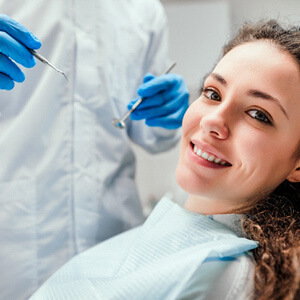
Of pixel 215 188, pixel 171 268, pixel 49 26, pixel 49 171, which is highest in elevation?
pixel 49 26

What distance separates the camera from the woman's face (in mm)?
889

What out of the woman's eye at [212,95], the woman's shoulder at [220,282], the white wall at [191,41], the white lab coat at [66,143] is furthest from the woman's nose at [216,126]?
the white wall at [191,41]

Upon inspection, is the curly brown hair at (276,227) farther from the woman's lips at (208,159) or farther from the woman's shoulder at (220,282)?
the woman's lips at (208,159)

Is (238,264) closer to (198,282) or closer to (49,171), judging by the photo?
(198,282)

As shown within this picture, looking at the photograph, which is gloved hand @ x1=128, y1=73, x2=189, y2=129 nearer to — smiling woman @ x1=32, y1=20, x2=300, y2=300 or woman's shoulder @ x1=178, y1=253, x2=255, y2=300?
smiling woman @ x1=32, y1=20, x2=300, y2=300

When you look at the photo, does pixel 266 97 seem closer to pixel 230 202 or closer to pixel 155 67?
pixel 230 202

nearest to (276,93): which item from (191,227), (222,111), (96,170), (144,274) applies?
(222,111)

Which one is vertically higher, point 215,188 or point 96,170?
point 215,188

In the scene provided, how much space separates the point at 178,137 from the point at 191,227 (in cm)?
64

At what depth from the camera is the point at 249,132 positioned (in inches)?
35.0

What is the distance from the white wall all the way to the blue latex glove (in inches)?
45.6

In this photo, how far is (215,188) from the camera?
3.08 feet

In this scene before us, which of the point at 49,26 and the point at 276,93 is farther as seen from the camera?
the point at 49,26

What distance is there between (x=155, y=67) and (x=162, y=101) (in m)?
0.17
